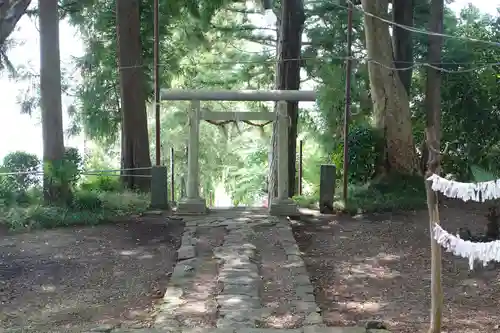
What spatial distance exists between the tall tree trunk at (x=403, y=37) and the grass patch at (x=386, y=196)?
188 centimetres

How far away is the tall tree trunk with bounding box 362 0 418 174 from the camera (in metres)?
10.2

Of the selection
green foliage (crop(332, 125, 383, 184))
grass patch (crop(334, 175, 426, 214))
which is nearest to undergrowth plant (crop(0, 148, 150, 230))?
grass patch (crop(334, 175, 426, 214))

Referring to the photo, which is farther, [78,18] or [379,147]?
[78,18]

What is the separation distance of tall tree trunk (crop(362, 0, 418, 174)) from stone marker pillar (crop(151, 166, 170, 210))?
13.1 feet

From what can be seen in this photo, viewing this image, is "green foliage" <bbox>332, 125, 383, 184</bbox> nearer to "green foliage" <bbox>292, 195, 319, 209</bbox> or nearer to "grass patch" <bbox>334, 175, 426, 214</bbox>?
"grass patch" <bbox>334, 175, 426, 214</bbox>

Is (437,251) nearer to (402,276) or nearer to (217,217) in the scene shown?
(402,276)

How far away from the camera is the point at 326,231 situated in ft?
27.0

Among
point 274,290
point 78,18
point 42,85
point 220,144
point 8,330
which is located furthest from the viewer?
point 220,144

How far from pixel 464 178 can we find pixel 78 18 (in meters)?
8.71

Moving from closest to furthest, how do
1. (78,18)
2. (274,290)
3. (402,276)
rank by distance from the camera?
1. (274,290)
2. (402,276)
3. (78,18)

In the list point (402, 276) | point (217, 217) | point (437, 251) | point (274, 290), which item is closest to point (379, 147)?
point (217, 217)

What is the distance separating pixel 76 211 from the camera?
862 cm

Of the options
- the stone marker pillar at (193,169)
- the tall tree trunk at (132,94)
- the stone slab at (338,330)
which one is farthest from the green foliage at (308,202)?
the stone slab at (338,330)

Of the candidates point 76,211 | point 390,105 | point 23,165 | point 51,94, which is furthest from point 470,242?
point 23,165
